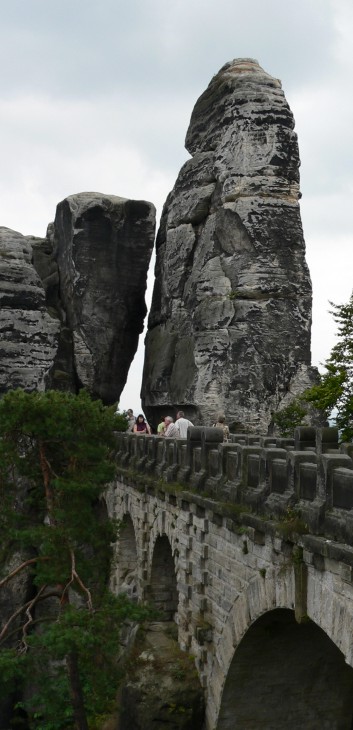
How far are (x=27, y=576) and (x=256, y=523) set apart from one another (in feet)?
70.8

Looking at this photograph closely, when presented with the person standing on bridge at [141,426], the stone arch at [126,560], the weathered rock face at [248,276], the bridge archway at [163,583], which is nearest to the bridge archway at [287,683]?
the bridge archway at [163,583]

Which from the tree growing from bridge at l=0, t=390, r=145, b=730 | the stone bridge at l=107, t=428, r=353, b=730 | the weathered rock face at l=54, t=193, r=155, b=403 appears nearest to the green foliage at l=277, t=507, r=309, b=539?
the stone bridge at l=107, t=428, r=353, b=730

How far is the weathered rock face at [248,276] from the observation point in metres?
36.8

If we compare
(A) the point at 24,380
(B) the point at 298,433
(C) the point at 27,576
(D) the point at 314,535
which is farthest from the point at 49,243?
(D) the point at 314,535

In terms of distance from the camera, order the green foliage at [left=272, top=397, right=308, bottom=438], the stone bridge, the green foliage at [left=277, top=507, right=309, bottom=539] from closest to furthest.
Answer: the stone bridge
the green foliage at [left=277, top=507, right=309, bottom=539]
the green foliage at [left=272, top=397, right=308, bottom=438]

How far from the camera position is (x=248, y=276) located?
3725cm

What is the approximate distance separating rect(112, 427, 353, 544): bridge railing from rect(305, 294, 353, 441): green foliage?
8.39 metres

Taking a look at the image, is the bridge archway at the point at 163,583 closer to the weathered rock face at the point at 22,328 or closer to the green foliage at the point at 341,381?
the green foliage at the point at 341,381

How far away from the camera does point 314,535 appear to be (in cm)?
900

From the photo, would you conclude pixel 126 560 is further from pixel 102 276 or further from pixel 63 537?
pixel 102 276

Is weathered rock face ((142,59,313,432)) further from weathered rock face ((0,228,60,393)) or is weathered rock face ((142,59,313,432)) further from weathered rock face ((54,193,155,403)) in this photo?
weathered rock face ((0,228,60,393))

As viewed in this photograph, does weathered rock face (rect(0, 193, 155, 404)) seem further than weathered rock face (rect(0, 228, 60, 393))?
Yes

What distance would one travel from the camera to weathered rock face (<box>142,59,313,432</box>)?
121ft

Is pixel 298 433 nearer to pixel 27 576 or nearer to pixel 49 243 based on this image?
pixel 27 576
